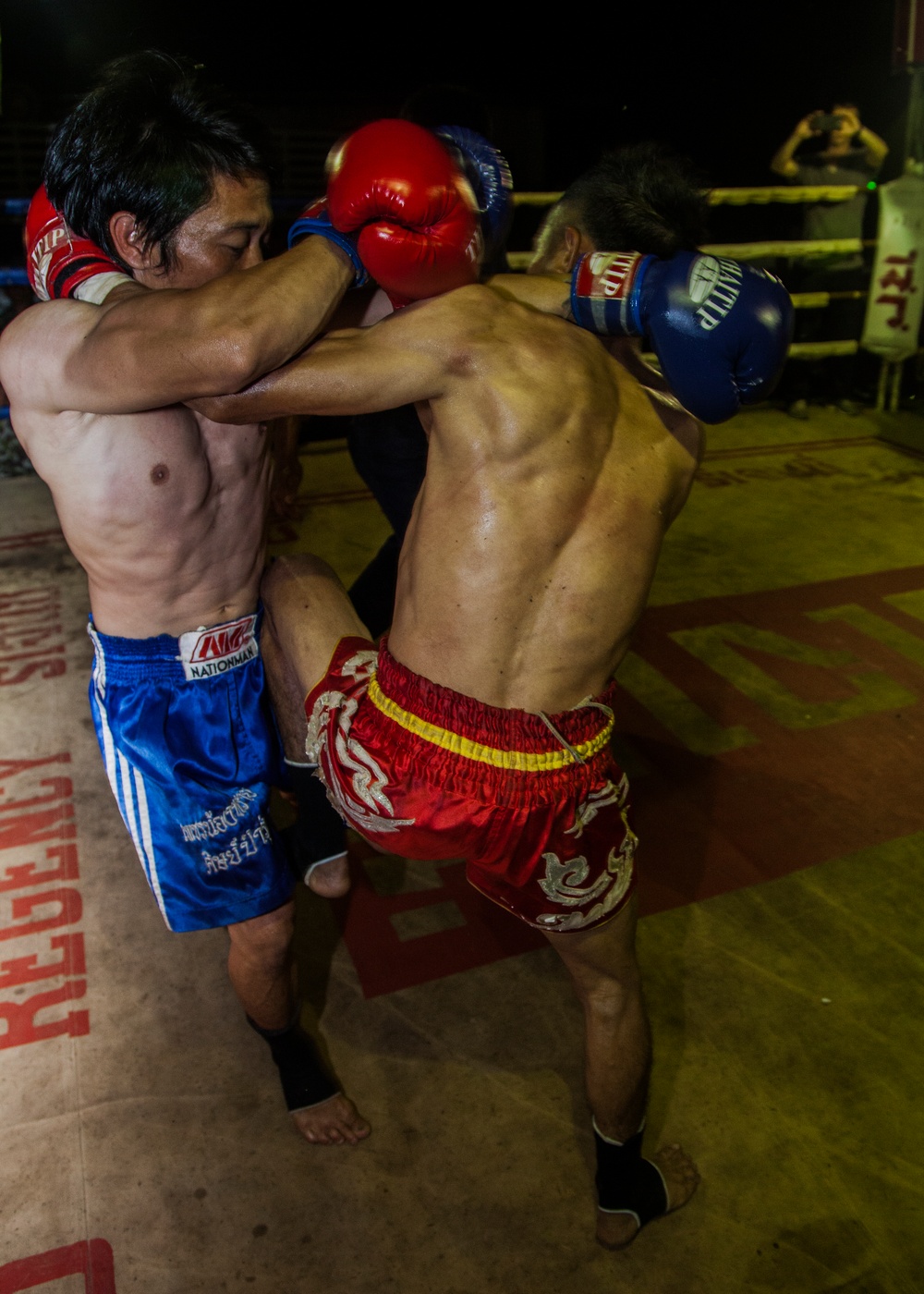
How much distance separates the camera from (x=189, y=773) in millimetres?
1697

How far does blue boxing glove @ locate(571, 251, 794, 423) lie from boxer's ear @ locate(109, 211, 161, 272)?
0.75 meters

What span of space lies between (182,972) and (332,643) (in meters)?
0.97

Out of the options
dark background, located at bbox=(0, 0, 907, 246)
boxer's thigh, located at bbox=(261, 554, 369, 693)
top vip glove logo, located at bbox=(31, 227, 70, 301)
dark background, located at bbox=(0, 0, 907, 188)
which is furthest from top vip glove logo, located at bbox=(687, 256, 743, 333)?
dark background, located at bbox=(0, 0, 907, 188)

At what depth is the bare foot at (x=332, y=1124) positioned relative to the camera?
1.77m

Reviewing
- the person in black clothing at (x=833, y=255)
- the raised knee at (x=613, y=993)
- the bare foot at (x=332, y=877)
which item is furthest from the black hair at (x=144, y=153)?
the person in black clothing at (x=833, y=255)

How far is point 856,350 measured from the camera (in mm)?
6746

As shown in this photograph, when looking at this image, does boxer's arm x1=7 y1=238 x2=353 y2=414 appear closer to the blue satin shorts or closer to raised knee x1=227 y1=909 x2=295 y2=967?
the blue satin shorts

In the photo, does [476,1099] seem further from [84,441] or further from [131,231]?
[131,231]

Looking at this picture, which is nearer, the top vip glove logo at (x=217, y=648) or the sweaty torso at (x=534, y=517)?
the sweaty torso at (x=534, y=517)

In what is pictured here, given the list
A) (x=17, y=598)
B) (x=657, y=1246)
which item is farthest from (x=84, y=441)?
(x=17, y=598)

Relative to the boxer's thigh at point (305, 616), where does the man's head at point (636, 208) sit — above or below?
above

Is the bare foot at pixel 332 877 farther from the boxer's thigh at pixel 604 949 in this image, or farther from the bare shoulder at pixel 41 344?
the bare shoulder at pixel 41 344

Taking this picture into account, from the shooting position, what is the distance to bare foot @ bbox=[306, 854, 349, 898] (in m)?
2.11

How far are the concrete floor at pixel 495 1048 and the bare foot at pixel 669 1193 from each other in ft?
0.09
